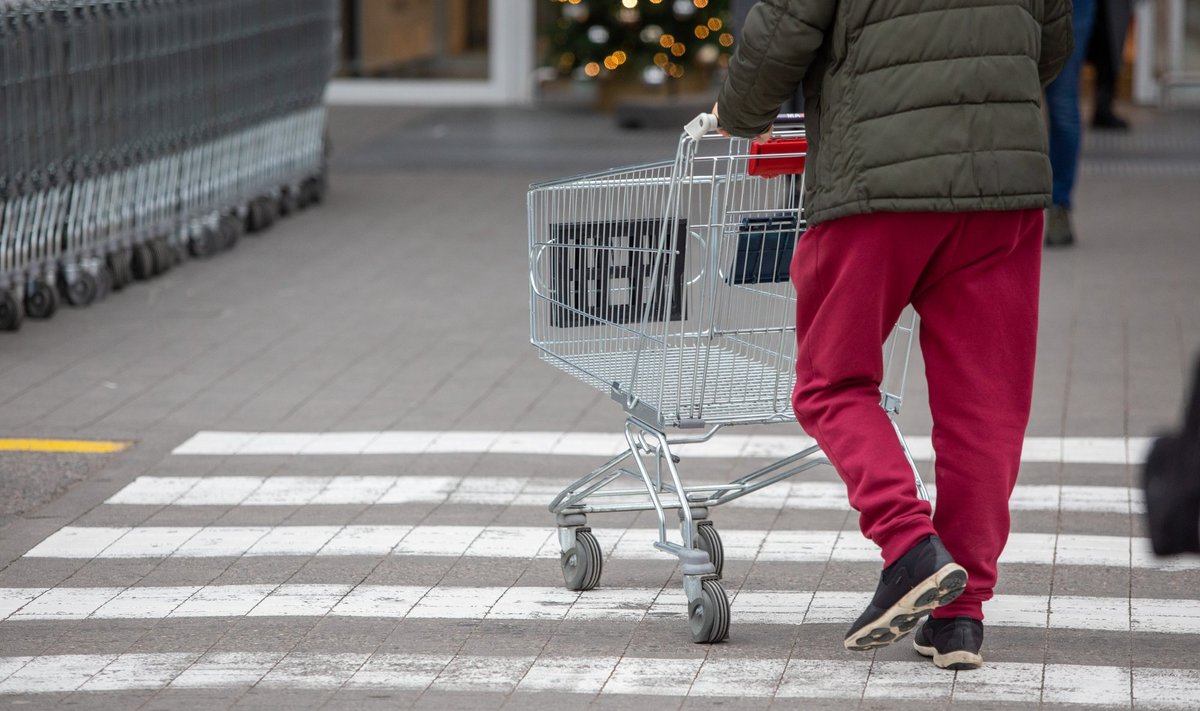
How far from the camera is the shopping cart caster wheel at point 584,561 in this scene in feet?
16.4

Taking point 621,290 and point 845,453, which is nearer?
point 845,453

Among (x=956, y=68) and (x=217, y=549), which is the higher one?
(x=956, y=68)

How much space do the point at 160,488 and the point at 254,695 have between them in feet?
7.33

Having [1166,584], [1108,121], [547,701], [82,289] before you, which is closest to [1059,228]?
[82,289]

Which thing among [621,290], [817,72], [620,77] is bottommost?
[620,77]

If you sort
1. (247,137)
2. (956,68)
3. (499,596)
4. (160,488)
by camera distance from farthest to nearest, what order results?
(247,137), (160,488), (499,596), (956,68)

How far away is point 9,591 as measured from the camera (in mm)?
5152

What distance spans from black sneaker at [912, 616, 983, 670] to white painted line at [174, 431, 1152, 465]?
2.34m

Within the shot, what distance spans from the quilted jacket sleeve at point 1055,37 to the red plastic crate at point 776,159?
24.5 inches

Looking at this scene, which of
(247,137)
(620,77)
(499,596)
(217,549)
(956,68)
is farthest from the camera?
(620,77)

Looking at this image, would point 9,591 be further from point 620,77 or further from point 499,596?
point 620,77

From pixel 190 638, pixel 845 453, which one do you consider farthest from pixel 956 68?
pixel 190 638

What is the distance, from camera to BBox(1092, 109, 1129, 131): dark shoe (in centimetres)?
1727

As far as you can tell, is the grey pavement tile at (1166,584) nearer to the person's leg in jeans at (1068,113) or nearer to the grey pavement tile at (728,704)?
the grey pavement tile at (728,704)
